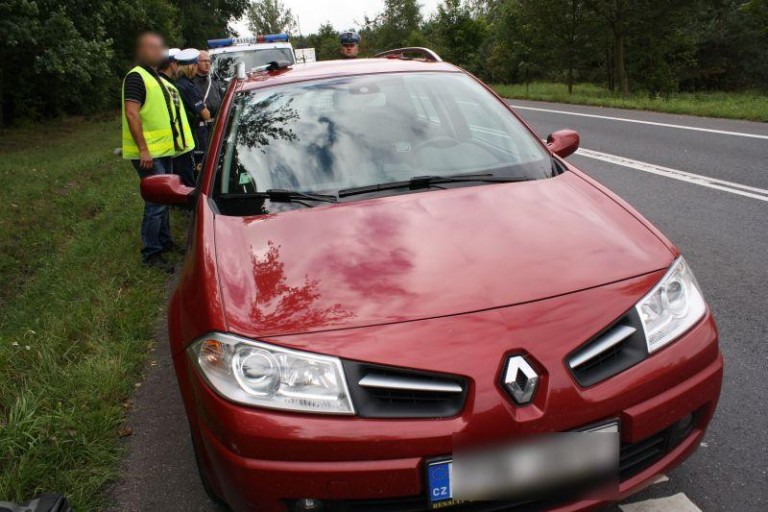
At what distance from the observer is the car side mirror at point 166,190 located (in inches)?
130

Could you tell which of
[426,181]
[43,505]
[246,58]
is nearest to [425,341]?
[426,181]

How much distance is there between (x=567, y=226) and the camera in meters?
2.37

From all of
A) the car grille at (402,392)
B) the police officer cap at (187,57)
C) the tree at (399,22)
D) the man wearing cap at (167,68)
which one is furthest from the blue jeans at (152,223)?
the tree at (399,22)

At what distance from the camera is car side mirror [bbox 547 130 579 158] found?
3.46 m

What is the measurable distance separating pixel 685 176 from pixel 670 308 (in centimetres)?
595

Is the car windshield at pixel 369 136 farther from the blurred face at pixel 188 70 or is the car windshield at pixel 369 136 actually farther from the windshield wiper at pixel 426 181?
the blurred face at pixel 188 70

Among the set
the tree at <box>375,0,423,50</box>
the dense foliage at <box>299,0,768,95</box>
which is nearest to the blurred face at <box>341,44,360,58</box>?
the dense foliage at <box>299,0,768,95</box>

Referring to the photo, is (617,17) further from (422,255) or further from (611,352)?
(611,352)

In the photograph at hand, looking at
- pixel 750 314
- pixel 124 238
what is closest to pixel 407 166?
pixel 750 314

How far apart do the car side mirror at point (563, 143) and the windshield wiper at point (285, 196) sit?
4.67ft

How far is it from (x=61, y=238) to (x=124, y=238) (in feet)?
4.17

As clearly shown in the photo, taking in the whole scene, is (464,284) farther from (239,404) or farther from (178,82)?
(178,82)

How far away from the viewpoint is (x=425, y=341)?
1838 mm

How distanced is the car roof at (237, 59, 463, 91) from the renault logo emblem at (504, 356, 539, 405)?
220cm
